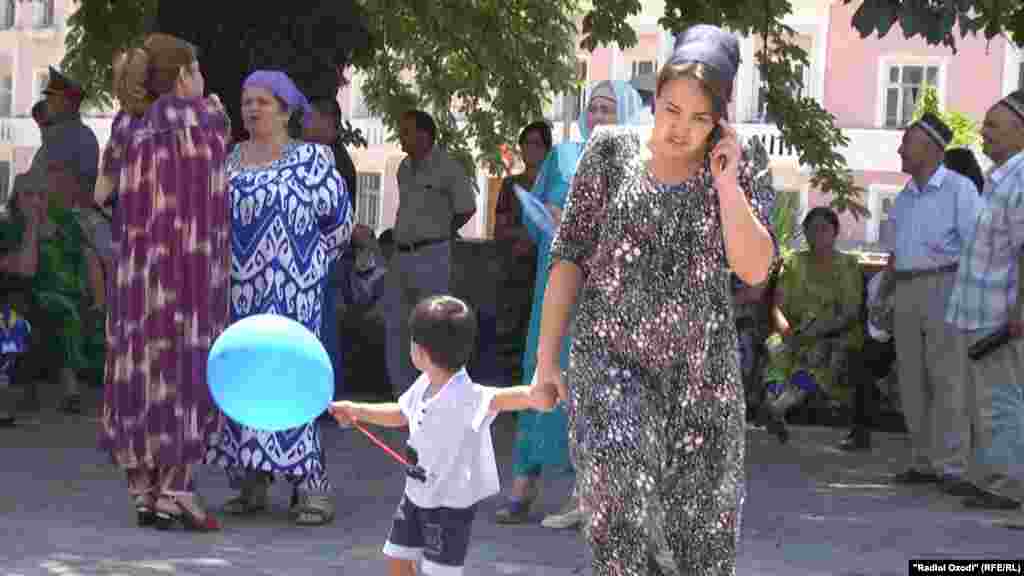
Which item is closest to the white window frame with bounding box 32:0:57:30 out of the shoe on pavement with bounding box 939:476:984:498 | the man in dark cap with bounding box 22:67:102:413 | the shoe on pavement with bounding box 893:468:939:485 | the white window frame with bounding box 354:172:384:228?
the white window frame with bounding box 354:172:384:228

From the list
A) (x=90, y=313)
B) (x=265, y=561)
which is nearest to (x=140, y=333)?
(x=265, y=561)

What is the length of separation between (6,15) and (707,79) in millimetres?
59217

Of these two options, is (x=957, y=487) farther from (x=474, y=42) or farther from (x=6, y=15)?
(x=6, y=15)

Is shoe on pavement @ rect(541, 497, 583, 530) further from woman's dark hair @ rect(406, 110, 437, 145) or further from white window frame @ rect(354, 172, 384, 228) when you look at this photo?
white window frame @ rect(354, 172, 384, 228)

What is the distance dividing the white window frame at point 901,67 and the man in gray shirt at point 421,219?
37084 mm

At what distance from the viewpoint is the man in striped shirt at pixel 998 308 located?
37.0 ft

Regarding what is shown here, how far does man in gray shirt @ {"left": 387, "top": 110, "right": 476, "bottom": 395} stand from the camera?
1396cm

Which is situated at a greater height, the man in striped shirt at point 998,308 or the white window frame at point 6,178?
the man in striped shirt at point 998,308

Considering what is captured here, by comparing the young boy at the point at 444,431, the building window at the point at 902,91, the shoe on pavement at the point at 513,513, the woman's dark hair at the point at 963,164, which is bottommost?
the shoe on pavement at the point at 513,513

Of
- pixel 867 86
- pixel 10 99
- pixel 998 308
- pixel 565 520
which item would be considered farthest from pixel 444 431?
pixel 10 99

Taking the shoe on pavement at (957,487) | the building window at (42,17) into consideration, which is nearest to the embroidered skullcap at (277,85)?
the shoe on pavement at (957,487)

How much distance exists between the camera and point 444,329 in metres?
6.68

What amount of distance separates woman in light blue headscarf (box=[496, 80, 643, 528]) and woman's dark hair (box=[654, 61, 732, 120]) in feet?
11.7

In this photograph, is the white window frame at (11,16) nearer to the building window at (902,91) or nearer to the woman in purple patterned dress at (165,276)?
the building window at (902,91)
